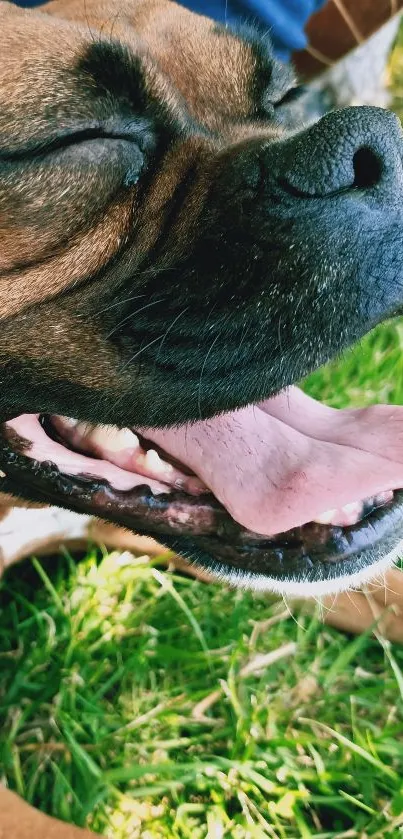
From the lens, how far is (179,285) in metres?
1.76

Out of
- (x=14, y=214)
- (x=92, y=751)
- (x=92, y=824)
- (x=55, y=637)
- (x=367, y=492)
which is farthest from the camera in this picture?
(x=55, y=637)

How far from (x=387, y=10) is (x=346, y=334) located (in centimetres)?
265

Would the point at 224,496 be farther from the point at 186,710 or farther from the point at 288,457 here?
the point at 186,710

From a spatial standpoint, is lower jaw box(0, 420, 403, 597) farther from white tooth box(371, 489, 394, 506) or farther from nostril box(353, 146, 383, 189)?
nostril box(353, 146, 383, 189)

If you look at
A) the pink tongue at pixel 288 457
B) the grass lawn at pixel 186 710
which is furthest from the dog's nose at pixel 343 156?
the grass lawn at pixel 186 710

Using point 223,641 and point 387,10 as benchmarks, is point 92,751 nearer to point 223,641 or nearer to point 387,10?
point 223,641

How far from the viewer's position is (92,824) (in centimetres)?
208

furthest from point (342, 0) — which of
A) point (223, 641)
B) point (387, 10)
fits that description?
point (223, 641)

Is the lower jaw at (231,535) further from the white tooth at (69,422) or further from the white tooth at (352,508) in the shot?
the white tooth at (69,422)

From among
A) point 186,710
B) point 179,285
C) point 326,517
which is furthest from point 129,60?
point 186,710

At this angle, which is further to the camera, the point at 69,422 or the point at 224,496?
the point at 69,422

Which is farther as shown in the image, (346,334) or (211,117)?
(211,117)

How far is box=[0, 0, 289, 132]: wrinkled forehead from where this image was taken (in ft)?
5.51

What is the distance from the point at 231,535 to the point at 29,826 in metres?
0.79
